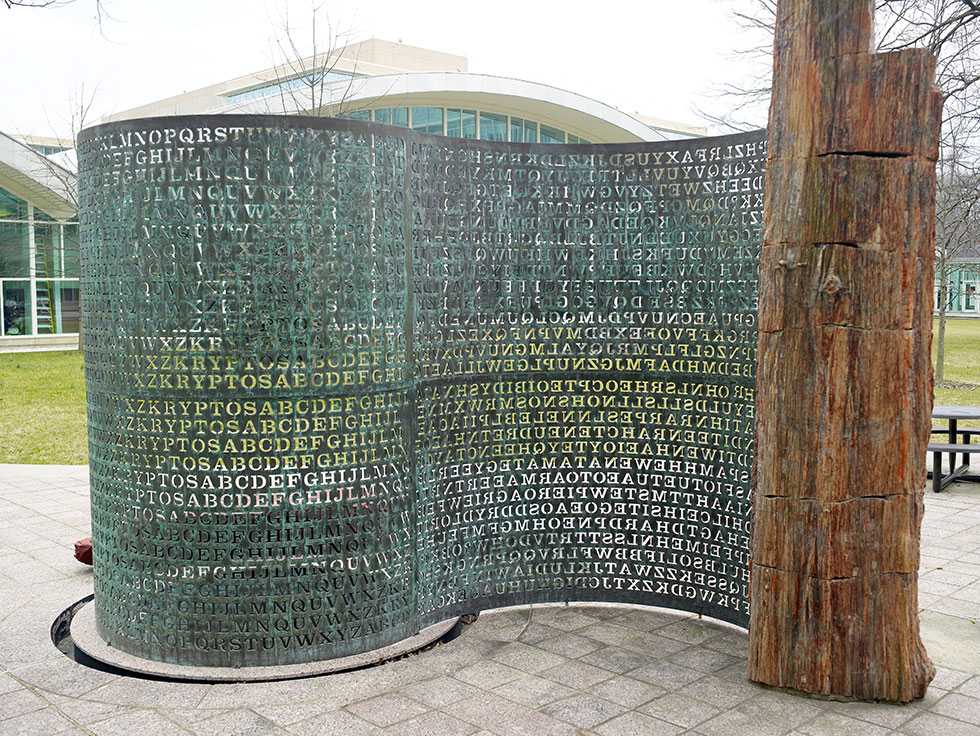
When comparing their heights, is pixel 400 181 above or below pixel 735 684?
above

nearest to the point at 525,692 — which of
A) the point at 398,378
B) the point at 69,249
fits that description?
the point at 398,378

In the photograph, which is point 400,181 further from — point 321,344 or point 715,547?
point 715,547

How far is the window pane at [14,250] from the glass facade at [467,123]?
39.4 feet

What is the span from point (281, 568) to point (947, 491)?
8046 mm

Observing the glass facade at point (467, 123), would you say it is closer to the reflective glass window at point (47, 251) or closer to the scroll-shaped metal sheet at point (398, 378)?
the reflective glass window at point (47, 251)

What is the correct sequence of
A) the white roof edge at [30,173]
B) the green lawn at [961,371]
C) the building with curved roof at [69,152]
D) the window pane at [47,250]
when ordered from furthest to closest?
the window pane at [47,250] < the building with curved roof at [69,152] < the white roof edge at [30,173] < the green lawn at [961,371]

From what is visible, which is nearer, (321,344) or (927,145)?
(927,145)

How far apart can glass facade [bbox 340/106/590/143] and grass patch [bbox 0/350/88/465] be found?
13143 mm

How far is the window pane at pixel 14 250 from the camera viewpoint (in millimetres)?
31547

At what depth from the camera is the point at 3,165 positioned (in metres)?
30.8

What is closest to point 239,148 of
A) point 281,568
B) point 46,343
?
point 281,568

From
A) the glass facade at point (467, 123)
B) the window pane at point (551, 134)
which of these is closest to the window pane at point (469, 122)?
the glass facade at point (467, 123)

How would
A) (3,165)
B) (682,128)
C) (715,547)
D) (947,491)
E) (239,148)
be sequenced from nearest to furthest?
(239,148) < (715,547) < (947,491) < (3,165) < (682,128)

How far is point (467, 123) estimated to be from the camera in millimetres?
35500
